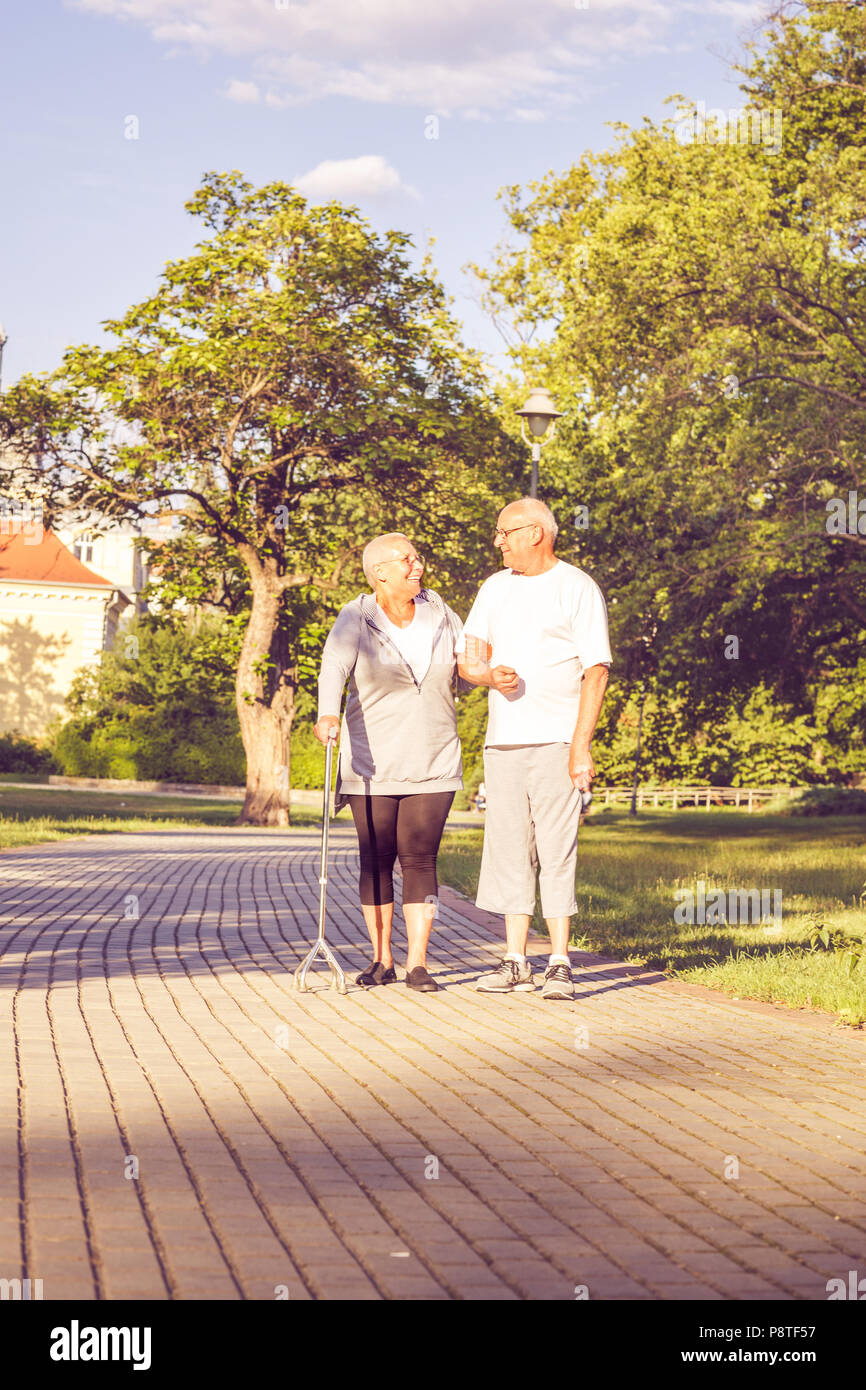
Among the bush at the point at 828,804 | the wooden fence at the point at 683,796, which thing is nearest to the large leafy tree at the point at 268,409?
the bush at the point at 828,804

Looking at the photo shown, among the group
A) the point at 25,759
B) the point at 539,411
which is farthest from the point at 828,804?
the point at 25,759

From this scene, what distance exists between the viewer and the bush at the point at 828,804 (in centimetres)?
4016

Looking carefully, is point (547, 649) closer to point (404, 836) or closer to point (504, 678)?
point (504, 678)

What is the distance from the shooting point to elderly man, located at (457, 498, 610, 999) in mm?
7645

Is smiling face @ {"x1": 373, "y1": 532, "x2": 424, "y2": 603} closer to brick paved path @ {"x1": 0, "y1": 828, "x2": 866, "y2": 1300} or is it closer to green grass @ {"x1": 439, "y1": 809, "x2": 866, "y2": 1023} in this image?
brick paved path @ {"x1": 0, "y1": 828, "x2": 866, "y2": 1300}

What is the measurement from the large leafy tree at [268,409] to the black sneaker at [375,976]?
20.4 metres

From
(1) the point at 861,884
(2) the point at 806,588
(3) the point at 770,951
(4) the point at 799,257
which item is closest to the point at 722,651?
(2) the point at 806,588

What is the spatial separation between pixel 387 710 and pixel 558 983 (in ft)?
4.99

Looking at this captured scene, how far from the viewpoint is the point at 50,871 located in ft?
47.2

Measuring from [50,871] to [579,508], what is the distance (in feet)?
57.2

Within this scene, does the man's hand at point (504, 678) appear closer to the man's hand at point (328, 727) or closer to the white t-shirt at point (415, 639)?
the white t-shirt at point (415, 639)

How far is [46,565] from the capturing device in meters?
63.2

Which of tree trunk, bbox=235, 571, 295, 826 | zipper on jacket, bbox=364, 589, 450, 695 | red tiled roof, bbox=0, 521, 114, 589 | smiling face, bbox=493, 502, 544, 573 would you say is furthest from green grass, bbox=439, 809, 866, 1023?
red tiled roof, bbox=0, 521, 114, 589
